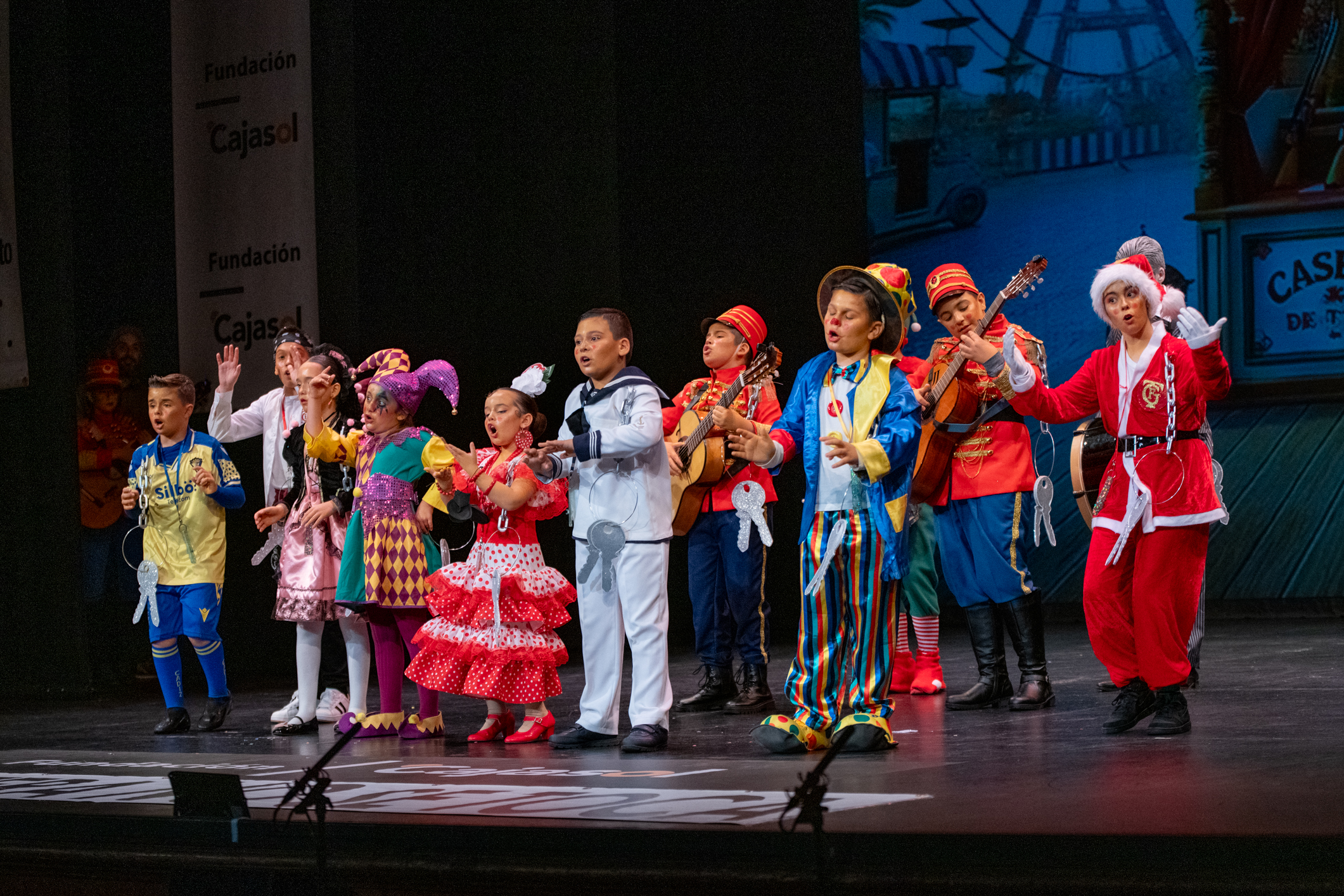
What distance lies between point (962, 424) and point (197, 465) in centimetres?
288

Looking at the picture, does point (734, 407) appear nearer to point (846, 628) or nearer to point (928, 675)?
point (928, 675)

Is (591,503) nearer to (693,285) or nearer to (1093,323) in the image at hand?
(693,285)

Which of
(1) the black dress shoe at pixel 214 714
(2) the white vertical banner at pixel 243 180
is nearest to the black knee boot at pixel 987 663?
(1) the black dress shoe at pixel 214 714

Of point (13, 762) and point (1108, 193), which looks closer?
point (13, 762)

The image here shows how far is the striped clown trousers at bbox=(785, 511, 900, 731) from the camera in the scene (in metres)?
3.93

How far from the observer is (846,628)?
156 inches

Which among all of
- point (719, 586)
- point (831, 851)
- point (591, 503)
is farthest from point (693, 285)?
point (831, 851)

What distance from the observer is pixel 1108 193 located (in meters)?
9.12

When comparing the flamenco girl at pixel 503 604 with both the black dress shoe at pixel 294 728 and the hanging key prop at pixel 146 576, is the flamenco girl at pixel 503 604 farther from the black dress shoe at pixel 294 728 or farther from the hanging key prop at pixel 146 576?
the hanging key prop at pixel 146 576

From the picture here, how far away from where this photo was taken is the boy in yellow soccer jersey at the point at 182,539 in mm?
5445

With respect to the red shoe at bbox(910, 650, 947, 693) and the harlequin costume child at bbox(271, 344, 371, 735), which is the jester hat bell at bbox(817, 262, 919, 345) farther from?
the harlequin costume child at bbox(271, 344, 371, 735)

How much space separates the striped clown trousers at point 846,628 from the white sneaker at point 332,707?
2.25 meters

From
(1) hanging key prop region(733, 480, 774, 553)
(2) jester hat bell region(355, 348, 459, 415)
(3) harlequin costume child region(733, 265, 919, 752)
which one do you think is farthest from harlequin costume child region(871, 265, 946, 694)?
(2) jester hat bell region(355, 348, 459, 415)

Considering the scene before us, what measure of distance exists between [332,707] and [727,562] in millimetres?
1639
